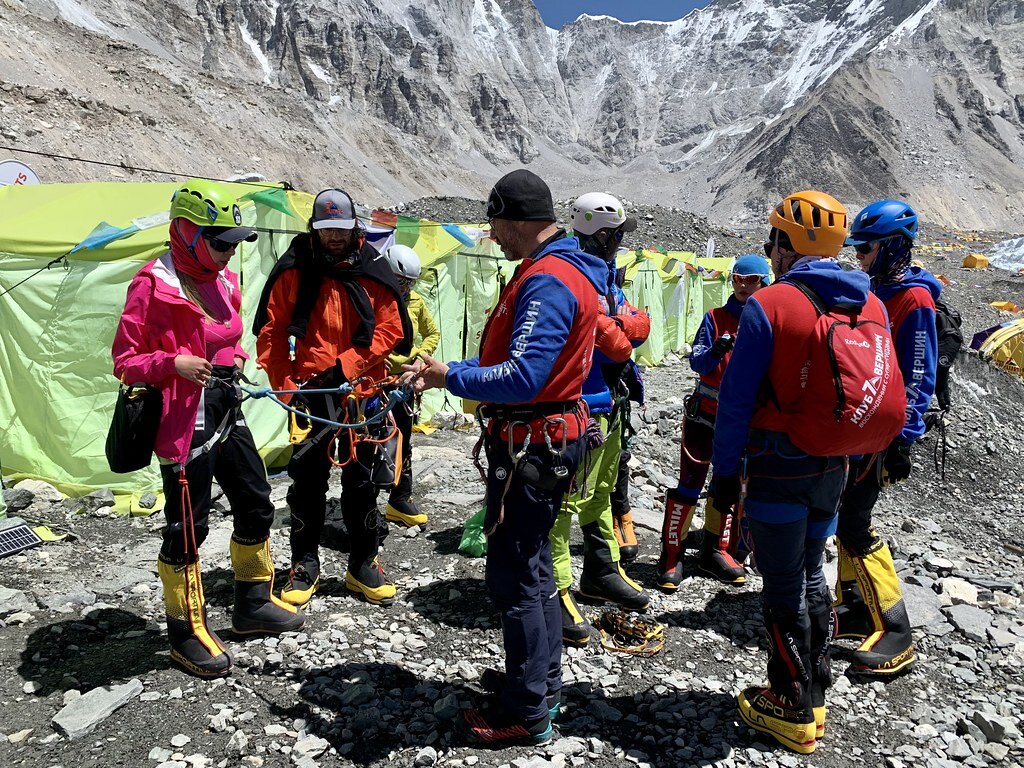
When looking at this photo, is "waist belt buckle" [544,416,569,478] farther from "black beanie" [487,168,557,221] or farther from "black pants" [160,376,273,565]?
"black pants" [160,376,273,565]

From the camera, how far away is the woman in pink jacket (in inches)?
127

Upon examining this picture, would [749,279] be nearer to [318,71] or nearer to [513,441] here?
[513,441]

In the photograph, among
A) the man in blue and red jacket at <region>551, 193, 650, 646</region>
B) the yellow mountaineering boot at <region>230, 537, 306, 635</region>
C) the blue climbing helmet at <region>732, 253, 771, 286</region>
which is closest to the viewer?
the yellow mountaineering boot at <region>230, 537, 306, 635</region>

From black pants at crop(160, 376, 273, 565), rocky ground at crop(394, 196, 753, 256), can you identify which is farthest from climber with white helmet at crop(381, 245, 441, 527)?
rocky ground at crop(394, 196, 753, 256)

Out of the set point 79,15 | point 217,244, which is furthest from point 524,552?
point 79,15

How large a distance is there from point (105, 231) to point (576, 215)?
4643 mm

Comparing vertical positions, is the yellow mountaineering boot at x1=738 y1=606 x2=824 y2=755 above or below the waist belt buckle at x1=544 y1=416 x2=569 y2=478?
below

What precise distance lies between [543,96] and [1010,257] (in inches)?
3841

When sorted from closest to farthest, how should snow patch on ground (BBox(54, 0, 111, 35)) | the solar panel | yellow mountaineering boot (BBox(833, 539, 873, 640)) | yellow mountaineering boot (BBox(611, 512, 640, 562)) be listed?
yellow mountaineering boot (BBox(833, 539, 873, 640)), the solar panel, yellow mountaineering boot (BBox(611, 512, 640, 562)), snow patch on ground (BBox(54, 0, 111, 35))

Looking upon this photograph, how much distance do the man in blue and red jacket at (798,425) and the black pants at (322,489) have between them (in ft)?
6.94

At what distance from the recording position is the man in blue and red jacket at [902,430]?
145 inches

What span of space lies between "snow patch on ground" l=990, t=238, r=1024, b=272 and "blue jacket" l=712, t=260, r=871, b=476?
168ft

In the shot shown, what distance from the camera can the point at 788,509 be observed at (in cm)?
289

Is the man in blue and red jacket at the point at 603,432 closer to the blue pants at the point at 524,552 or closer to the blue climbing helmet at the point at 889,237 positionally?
the blue pants at the point at 524,552
